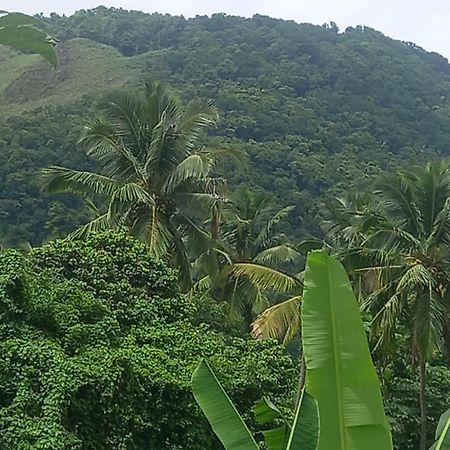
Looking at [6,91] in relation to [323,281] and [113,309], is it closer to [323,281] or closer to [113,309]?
[113,309]

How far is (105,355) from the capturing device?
7676 mm

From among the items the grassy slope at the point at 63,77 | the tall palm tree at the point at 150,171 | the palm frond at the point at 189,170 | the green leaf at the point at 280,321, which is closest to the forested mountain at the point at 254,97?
the grassy slope at the point at 63,77

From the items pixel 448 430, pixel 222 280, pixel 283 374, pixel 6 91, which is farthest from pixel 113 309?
pixel 6 91

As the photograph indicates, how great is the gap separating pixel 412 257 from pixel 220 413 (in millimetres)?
9107

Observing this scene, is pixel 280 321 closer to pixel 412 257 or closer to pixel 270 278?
pixel 270 278

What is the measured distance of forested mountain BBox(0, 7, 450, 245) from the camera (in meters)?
30.2

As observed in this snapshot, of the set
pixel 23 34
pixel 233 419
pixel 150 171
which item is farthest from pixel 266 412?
pixel 150 171

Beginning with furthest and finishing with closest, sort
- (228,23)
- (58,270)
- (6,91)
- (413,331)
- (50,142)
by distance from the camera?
1. (228,23)
2. (6,91)
3. (50,142)
4. (413,331)
5. (58,270)

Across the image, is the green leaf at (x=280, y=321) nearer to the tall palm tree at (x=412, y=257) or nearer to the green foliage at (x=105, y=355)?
the green foliage at (x=105, y=355)

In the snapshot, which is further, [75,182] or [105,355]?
[75,182]

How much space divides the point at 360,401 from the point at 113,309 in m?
7.25

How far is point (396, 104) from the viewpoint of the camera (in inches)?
2092

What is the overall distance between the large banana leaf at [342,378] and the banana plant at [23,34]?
1.38 metres

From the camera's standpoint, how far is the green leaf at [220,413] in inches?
111
